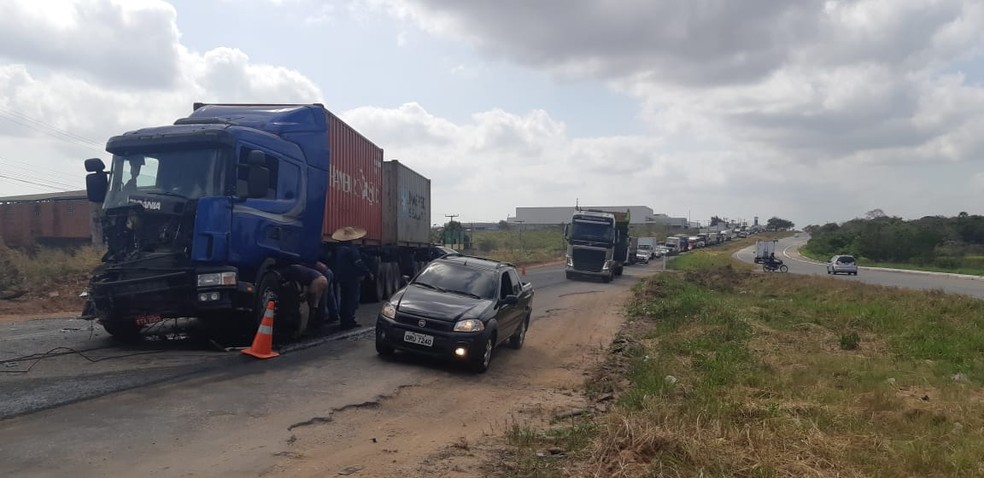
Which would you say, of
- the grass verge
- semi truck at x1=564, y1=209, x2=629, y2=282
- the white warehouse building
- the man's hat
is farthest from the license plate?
the white warehouse building

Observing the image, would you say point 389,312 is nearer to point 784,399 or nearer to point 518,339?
point 518,339

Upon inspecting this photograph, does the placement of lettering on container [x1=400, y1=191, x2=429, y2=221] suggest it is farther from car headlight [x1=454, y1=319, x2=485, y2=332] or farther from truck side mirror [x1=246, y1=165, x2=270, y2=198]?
car headlight [x1=454, y1=319, x2=485, y2=332]

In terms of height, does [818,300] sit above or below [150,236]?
below

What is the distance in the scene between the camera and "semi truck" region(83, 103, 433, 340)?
9789 millimetres

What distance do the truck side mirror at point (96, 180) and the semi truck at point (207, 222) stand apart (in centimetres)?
2

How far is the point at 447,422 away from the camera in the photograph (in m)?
7.39

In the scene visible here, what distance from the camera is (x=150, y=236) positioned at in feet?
32.7

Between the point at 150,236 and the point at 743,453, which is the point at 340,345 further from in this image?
the point at 743,453

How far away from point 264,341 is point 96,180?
3564 millimetres

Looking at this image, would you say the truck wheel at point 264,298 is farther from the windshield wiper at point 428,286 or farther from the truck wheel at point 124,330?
the windshield wiper at point 428,286

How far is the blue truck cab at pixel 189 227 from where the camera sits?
9781 millimetres

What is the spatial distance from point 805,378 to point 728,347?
7.23ft

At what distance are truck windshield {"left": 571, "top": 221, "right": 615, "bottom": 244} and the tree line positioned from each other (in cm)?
4580

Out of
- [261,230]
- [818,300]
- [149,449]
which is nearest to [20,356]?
[261,230]
